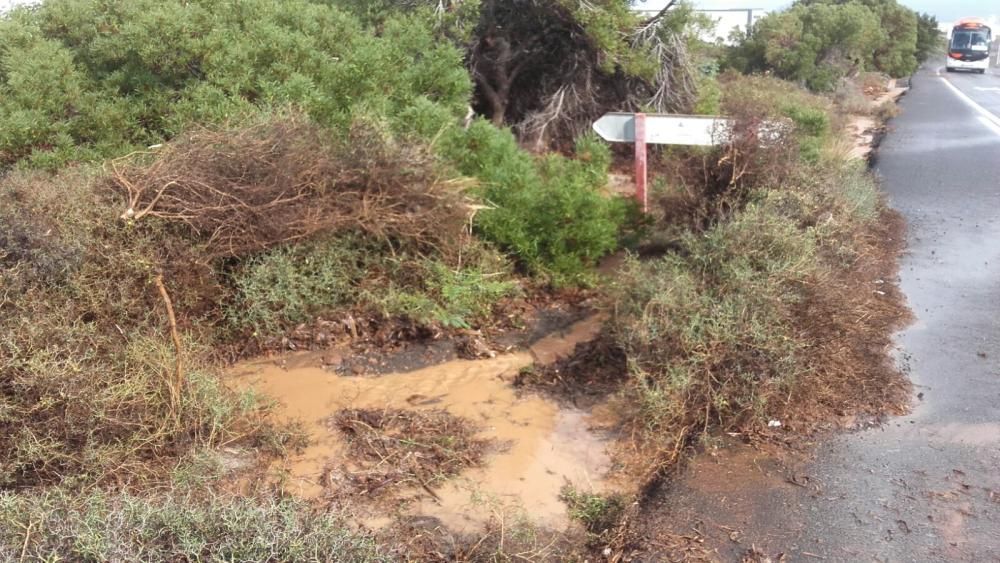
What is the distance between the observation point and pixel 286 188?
19.7ft

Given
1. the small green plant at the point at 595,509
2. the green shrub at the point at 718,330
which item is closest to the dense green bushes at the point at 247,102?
the green shrub at the point at 718,330

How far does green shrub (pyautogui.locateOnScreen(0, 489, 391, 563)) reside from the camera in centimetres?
299

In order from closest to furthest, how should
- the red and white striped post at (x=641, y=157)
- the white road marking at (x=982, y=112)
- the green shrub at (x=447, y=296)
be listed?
the green shrub at (x=447, y=296) → the red and white striped post at (x=641, y=157) → the white road marking at (x=982, y=112)

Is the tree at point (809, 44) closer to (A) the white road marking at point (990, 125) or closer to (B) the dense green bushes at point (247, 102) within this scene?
(A) the white road marking at point (990, 125)

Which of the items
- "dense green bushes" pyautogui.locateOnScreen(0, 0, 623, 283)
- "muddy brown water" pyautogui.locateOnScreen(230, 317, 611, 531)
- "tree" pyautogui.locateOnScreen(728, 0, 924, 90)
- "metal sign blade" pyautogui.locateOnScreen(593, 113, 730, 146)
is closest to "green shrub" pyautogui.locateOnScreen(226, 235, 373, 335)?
"muddy brown water" pyautogui.locateOnScreen(230, 317, 611, 531)

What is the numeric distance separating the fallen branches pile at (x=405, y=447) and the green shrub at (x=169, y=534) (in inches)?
41.5

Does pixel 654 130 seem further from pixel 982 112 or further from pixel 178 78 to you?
pixel 982 112

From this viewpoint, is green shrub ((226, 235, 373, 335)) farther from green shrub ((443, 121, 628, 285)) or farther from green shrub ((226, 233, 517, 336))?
green shrub ((443, 121, 628, 285))

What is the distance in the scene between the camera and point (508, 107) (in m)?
12.3

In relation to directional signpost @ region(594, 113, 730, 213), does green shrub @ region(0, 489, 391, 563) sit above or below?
below

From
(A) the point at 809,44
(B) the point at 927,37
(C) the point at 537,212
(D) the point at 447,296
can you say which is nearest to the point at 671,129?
(C) the point at 537,212

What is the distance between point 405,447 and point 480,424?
61 cm

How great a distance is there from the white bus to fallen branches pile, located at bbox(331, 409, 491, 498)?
39743 millimetres

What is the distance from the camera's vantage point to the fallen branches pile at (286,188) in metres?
5.65
